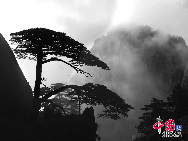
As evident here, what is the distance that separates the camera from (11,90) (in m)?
13.1

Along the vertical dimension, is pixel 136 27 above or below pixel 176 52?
above

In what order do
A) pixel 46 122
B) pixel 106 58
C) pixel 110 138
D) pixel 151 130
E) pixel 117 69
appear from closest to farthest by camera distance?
1. pixel 46 122
2. pixel 151 130
3. pixel 110 138
4. pixel 117 69
5. pixel 106 58

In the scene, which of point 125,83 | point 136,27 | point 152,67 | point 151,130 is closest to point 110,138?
point 125,83

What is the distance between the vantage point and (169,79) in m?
122

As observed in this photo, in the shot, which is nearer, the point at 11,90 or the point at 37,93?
the point at 37,93

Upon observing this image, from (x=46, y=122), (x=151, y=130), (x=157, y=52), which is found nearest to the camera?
(x=46, y=122)

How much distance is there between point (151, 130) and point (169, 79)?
109934mm

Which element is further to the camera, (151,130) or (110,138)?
(110,138)

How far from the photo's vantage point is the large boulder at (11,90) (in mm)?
12367

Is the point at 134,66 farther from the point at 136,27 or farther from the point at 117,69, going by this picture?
the point at 136,27

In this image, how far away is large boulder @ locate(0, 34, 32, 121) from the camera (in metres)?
12.4

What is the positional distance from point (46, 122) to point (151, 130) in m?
7.83

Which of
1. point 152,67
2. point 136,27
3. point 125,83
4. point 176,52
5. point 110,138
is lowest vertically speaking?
point 110,138

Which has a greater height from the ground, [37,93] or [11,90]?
[11,90]
